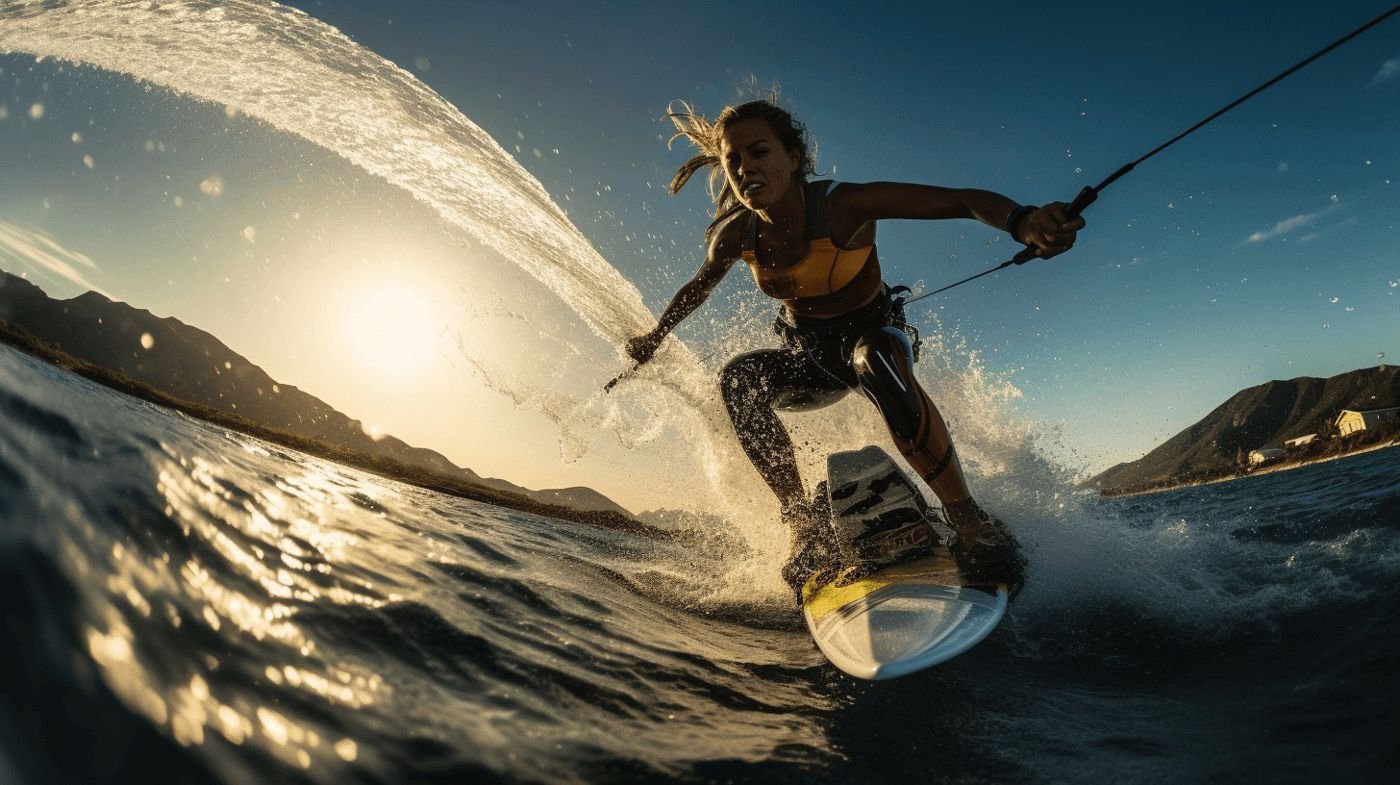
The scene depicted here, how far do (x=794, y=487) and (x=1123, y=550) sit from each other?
9.84 ft

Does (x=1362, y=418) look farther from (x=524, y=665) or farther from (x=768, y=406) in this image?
(x=524, y=665)

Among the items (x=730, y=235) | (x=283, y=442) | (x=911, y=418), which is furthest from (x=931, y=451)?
(x=283, y=442)

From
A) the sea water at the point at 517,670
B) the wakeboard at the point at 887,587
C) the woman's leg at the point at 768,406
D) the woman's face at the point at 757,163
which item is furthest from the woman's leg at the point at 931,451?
the woman's face at the point at 757,163

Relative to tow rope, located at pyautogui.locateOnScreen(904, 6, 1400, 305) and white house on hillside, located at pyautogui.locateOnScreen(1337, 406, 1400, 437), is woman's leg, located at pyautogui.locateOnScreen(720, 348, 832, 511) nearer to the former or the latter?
tow rope, located at pyautogui.locateOnScreen(904, 6, 1400, 305)

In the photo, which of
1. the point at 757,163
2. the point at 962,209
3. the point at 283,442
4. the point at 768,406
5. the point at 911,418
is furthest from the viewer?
the point at 283,442

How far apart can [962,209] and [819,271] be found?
3.38 feet

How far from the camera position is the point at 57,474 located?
110 inches

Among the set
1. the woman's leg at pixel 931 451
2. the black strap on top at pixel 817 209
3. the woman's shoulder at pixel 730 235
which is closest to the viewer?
the woman's leg at pixel 931 451

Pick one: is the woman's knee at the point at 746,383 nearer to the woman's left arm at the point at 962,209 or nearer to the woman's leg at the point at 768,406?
the woman's leg at the point at 768,406

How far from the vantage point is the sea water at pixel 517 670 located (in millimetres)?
1364

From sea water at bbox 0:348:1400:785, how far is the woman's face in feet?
9.80

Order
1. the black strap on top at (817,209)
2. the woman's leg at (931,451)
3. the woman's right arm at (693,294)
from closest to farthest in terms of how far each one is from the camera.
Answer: the woman's leg at (931,451) → the black strap on top at (817,209) → the woman's right arm at (693,294)

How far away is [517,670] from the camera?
2.21 meters

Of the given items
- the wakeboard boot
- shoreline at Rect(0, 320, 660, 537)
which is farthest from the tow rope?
shoreline at Rect(0, 320, 660, 537)
